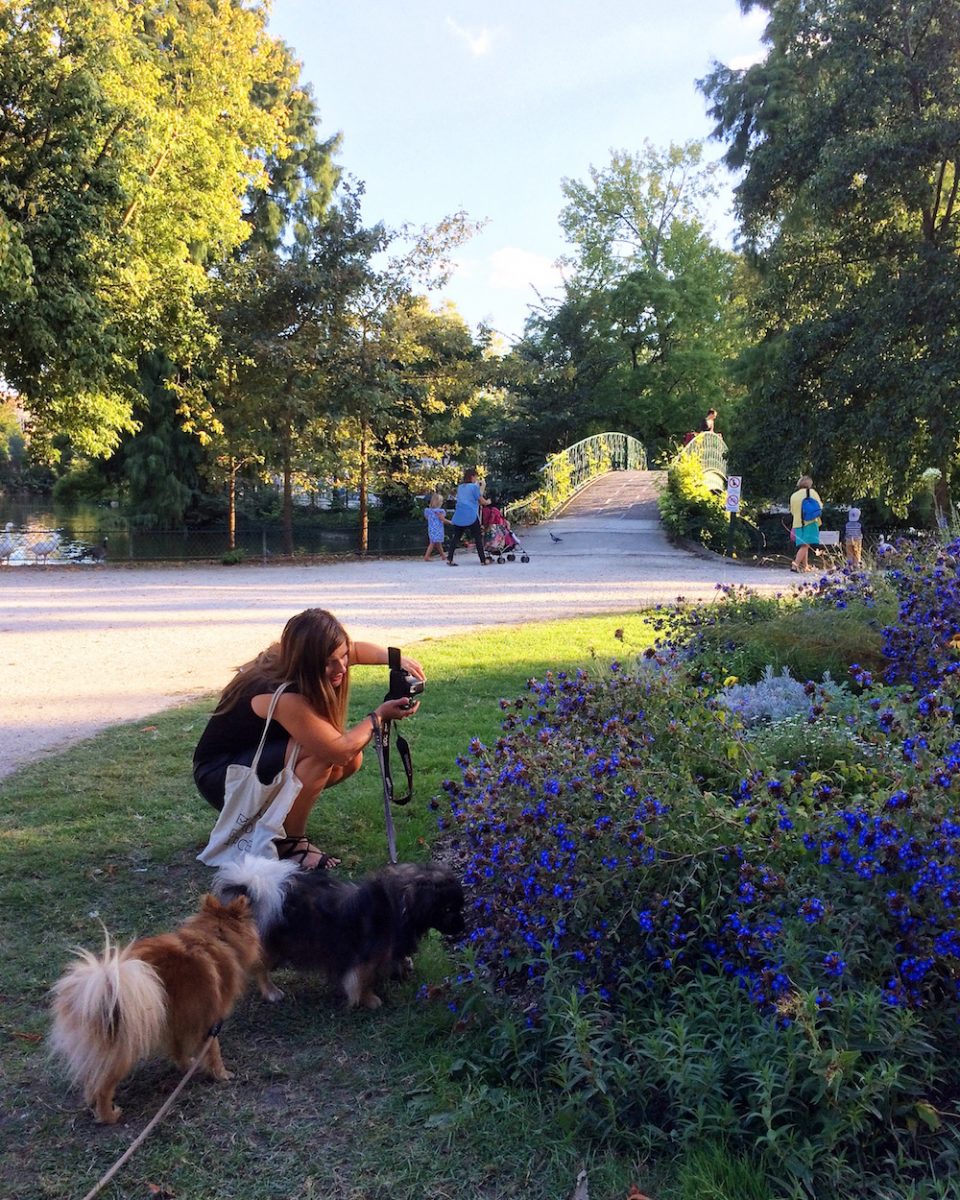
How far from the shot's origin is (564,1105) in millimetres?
2559

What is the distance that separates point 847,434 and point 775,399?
2.13 meters

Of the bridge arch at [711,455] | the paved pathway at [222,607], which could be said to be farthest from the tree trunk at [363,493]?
the bridge arch at [711,455]

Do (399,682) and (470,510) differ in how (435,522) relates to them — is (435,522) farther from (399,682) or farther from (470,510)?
(399,682)

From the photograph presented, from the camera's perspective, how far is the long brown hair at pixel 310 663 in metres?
3.89

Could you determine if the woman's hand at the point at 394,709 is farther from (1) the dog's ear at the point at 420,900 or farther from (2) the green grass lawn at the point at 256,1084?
(1) the dog's ear at the point at 420,900

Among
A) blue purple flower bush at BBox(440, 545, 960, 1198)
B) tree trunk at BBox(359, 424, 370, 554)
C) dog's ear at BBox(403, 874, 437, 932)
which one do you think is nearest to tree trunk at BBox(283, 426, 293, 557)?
tree trunk at BBox(359, 424, 370, 554)

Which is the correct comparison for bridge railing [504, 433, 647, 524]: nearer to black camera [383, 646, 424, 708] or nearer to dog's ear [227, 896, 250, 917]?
black camera [383, 646, 424, 708]

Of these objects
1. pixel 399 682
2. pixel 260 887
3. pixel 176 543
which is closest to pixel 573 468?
pixel 176 543

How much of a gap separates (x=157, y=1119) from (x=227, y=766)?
5.83 ft

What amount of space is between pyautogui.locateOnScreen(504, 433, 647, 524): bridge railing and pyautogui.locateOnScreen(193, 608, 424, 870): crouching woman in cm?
2160

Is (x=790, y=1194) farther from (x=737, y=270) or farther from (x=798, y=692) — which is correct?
(x=737, y=270)

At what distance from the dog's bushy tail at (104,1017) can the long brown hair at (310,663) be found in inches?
59.7

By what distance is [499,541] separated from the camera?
1967 centimetres

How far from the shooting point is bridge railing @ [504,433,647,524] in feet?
86.9
